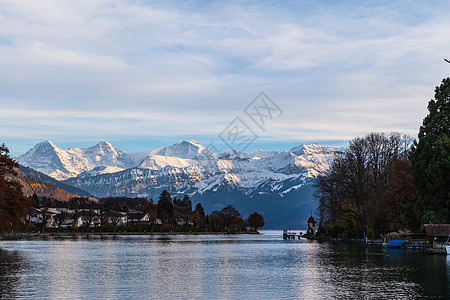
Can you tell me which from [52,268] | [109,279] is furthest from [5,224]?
[109,279]

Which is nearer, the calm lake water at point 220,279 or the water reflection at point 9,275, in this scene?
the water reflection at point 9,275

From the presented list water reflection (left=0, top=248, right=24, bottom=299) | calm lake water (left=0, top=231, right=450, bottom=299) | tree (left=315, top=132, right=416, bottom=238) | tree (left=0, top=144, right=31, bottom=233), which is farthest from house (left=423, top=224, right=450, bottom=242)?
tree (left=0, top=144, right=31, bottom=233)

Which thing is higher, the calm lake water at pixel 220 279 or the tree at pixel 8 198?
the tree at pixel 8 198

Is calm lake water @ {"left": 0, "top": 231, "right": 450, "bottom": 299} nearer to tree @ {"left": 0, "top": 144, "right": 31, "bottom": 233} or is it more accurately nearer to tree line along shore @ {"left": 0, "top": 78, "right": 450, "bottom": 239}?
tree line along shore @ {"left": 0, "top": 78, "right": 450, "bottom": 239}

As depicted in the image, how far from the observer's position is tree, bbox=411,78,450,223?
72.1 metres

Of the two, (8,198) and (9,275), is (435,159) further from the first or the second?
(8,198)

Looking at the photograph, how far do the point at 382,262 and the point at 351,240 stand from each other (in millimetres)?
61360

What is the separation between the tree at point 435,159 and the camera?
7212cm

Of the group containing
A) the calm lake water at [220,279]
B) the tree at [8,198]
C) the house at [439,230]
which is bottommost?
the calm lake water at [220,279]

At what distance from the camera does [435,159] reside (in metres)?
72.6

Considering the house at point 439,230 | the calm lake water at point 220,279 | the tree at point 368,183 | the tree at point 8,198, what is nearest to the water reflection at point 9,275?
the calm lake water at point 220,279

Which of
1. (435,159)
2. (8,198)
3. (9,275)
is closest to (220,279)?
(9,275)

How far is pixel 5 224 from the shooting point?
83.1m

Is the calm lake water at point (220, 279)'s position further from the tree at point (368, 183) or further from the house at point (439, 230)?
the tree at point (368, 183)
